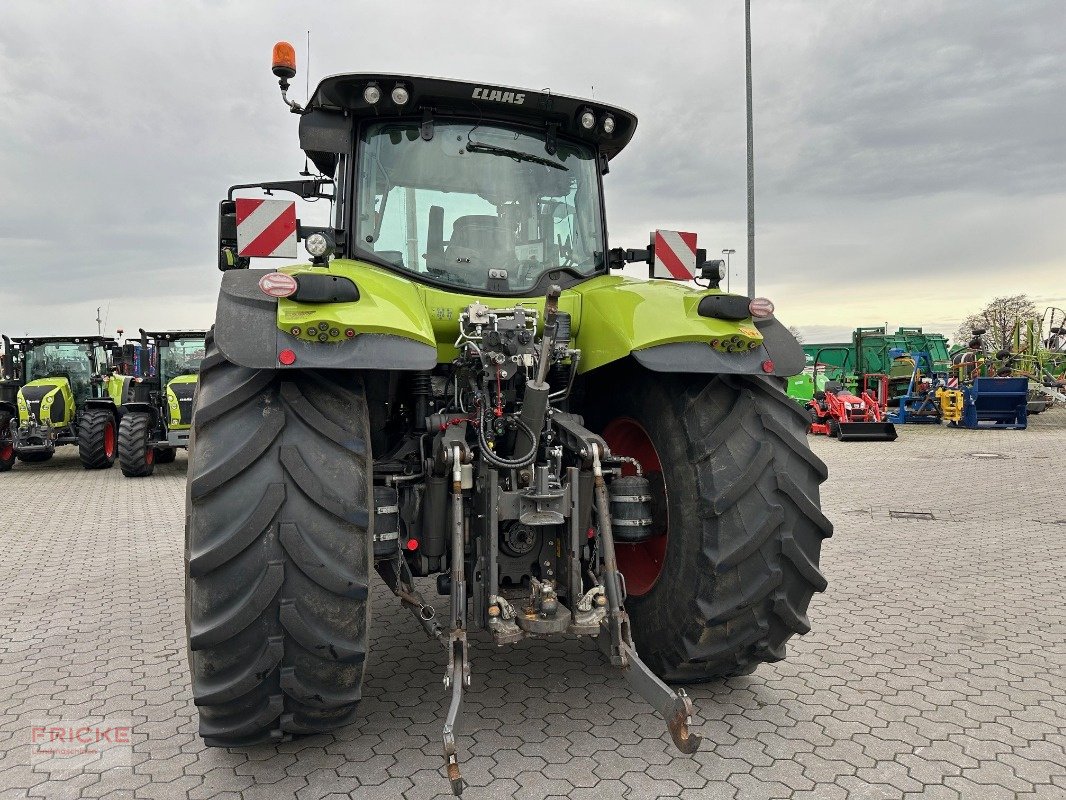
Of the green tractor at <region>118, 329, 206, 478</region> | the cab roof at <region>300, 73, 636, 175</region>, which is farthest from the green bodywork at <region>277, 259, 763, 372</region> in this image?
the green tractor at <region>118, 329, 206, 478</region>

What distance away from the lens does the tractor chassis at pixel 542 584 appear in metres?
2.85

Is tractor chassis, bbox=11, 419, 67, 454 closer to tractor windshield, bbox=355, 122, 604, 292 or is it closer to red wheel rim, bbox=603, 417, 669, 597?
tractor windshield, bbox=355, 122, 604, 292

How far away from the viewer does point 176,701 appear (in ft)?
11.9

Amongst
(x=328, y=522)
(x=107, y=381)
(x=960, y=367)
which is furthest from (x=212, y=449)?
(x=960, y=367)

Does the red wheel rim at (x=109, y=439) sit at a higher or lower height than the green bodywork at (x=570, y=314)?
lower

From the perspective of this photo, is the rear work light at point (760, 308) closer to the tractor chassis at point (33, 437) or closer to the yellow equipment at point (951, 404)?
the tractor chassis at point (33, 437)

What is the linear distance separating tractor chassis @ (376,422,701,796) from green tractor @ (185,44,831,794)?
0.04 ft

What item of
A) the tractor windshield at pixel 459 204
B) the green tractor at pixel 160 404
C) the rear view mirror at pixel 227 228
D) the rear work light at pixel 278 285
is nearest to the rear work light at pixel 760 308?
the tractor windshield at pixel 459 204

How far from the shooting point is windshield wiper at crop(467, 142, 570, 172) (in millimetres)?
3697

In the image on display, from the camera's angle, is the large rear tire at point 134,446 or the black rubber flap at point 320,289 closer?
the black rubber flap at point 320,289

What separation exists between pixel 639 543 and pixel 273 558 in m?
1.79

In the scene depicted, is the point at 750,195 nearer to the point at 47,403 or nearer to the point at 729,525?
the point at 729,525

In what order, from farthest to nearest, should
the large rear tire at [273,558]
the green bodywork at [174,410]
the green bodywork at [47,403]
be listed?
1. the green bodywork at [47,403]
2. the green bodywork at [174,410]
3. the large rear tire at [273,558]

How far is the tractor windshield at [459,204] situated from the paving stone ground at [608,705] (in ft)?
6.44
